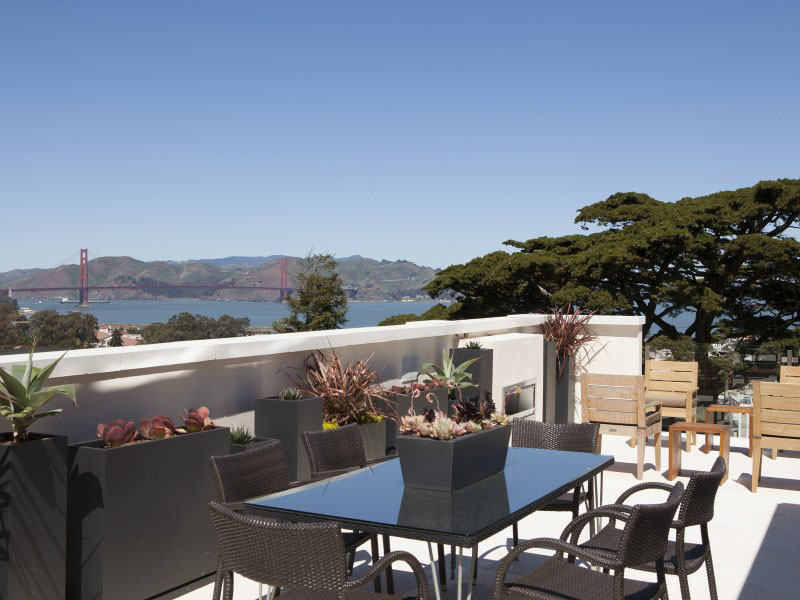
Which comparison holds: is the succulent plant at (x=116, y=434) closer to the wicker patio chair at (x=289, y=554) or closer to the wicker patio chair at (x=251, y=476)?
the wicker patio chair at (x=251, y=476)

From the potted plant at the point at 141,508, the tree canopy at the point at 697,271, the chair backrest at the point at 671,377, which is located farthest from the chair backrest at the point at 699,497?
the tree canopy at the point at 697,271

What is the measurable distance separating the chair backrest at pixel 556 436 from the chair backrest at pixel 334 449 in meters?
0.83

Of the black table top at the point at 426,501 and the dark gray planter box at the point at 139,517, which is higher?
the black table top at the point at 426,501

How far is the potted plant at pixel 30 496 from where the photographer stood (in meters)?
3.10

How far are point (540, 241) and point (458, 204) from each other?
116 feet

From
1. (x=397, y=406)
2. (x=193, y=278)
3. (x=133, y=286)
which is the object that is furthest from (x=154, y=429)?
(x=193, y=278)

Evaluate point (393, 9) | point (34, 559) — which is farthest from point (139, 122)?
point (34, 559)

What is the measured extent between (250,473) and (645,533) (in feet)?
4.82

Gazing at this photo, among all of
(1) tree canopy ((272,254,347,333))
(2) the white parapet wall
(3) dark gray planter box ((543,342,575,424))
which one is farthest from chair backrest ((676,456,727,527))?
(1) tree canopy ((272,254,347,333))

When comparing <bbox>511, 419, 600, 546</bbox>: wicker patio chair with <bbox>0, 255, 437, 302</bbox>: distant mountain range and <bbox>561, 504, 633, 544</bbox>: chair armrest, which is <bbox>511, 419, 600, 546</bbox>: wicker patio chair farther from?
<bbox>0, 255, 437, 302</bbox>: distant mountain range

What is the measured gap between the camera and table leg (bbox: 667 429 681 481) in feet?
23.0

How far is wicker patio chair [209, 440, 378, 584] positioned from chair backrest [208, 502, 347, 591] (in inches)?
20.2

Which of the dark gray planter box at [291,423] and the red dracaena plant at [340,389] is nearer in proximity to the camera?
the dark gray planter box at [291,423]

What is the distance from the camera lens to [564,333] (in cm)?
920
